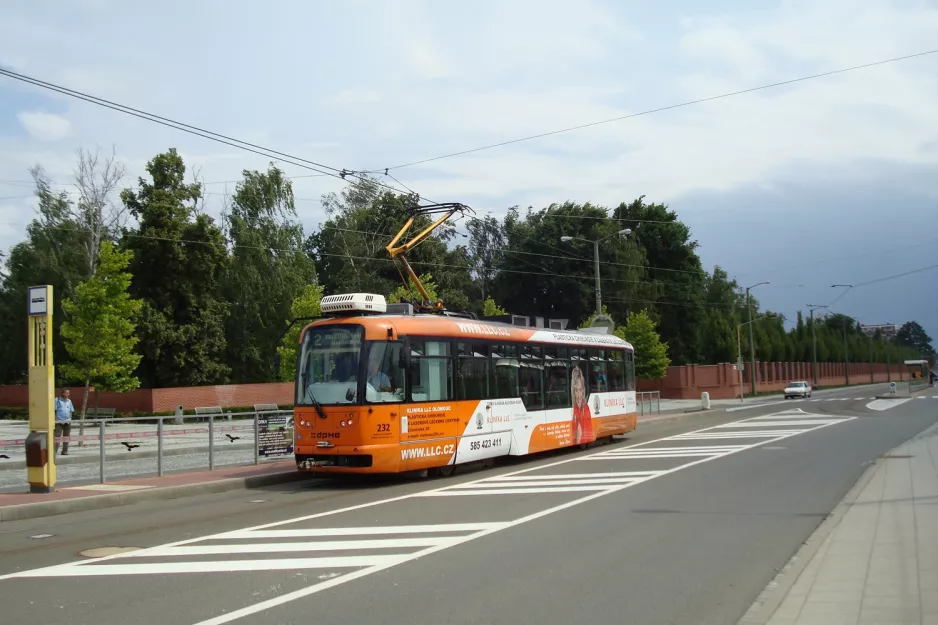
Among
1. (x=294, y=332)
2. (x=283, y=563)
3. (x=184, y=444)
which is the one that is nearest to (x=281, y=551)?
A: (x=283, y=563)

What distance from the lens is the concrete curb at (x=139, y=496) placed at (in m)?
12.6

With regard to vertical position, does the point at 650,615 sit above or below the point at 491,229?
below

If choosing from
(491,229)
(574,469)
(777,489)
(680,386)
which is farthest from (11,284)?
(777,489)

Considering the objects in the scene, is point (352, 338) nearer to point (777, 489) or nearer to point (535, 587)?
point (777, 489)

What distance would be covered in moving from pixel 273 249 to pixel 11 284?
1927 centimetres

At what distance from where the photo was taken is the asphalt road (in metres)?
6.93

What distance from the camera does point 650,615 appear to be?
670 centimetres

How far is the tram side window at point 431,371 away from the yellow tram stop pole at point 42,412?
6.06m

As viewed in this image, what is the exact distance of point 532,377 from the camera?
1992 centimetres

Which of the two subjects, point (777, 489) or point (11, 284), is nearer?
point (777, 489)

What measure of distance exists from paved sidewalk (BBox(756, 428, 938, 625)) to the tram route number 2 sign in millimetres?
12232

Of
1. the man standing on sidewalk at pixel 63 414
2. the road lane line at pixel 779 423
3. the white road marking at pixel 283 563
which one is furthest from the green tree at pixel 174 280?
the white road marking at pixel 283 563

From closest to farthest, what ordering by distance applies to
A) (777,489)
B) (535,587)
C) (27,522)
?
(535,587)
(27,522)
(777,489)

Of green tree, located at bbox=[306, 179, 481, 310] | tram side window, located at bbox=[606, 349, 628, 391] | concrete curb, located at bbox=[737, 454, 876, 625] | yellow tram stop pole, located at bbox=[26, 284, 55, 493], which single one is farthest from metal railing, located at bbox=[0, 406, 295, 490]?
green tree, located at bbox=[306, 179, 481, 310]
